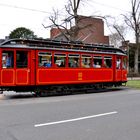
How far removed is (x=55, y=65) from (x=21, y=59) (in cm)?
247

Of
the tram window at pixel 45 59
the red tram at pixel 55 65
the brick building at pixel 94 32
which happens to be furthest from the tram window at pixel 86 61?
the brick building at pixel 94 32

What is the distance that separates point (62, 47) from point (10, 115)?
10.3 metres

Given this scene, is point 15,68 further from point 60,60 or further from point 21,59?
point 60,60

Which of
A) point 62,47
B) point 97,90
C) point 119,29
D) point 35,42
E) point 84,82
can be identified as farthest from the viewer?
point 119,29

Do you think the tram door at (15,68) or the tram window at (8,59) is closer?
the tram door at (15,68)

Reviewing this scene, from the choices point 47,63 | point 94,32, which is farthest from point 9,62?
point 94,32

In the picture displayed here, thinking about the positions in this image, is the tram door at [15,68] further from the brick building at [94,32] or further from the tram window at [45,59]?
the brick building at [94,32]

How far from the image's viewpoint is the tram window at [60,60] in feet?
69.8

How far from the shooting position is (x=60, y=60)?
21.6 meters

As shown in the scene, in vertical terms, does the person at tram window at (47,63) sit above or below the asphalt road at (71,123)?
above

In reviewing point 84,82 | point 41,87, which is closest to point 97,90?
point 84,82

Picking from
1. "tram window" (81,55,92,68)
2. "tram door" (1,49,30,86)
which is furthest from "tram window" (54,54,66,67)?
"tram door" (1,49,30,86)

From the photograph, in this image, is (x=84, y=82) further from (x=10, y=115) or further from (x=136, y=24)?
(x=136, y=24)

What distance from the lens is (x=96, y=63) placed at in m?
24.0
